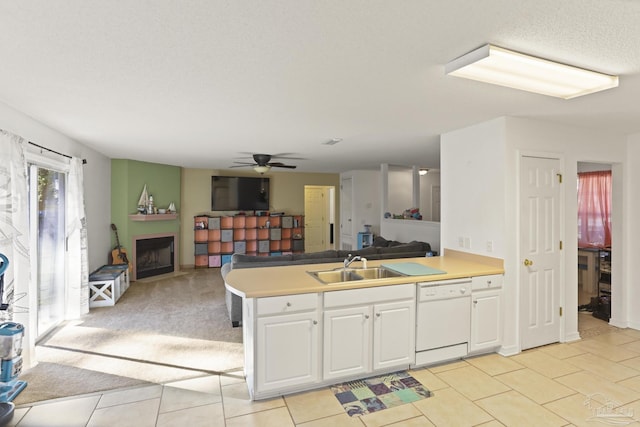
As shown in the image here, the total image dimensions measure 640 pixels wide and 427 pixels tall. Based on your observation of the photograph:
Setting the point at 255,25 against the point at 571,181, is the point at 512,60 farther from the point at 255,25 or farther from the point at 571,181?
the point at 571,181

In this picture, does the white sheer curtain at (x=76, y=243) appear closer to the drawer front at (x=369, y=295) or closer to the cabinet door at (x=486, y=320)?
the drawer front at (x=369, y=295)

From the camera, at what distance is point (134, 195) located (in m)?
6.50

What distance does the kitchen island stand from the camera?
2465mm

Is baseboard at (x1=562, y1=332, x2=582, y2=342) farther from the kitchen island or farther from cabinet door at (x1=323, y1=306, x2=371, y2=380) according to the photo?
cabinet door at (x1=323, y1=306, x2=371, y2=380)

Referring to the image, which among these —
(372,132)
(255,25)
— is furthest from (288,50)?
(372,132)

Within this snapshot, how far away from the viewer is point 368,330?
2.76 meters

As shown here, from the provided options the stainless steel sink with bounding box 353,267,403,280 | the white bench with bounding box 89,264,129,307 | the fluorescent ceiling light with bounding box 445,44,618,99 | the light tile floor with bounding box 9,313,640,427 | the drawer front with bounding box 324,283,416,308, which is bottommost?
the light tile floor with bounding box 9,313,640,427

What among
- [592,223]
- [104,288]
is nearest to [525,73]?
[592,223]

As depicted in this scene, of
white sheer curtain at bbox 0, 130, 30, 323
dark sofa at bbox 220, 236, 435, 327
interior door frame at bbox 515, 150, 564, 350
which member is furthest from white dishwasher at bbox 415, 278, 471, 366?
white sheer curtain at bbox 0, 130, 30, 323

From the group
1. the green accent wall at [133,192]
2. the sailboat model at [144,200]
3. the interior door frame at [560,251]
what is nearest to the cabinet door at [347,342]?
the interior door frame at [560,251]

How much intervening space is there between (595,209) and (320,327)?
5703 millimetres

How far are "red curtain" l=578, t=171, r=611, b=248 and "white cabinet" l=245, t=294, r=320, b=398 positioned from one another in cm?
562

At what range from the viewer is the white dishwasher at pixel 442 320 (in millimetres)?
2959

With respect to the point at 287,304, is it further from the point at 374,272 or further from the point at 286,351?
the point at 374,272
